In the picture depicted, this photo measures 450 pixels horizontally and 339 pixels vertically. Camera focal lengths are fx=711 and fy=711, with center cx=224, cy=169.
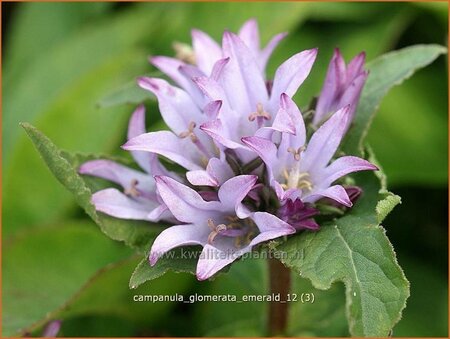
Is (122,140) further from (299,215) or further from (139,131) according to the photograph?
(299,215)

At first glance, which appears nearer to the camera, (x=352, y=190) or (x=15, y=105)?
(x=352, y=190)

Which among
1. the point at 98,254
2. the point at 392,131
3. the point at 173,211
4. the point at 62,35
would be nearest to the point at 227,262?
the point at 173,211

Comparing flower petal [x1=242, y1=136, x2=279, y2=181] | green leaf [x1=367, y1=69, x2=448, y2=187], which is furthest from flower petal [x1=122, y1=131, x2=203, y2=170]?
green leaf [x1=367, y1=69, x2=448, y2=187]

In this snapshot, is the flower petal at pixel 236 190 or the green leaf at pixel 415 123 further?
the green leaf at pixel 415 123

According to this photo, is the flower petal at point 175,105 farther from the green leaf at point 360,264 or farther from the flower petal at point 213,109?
the green leaf at point 360,264

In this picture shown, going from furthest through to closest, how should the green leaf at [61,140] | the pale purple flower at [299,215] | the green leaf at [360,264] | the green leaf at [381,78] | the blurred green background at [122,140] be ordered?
the green leaf at [61,140]
the blurred green background at [122,140]
the green leaf at [381,78]
the pale purple flower at [299,215]
the green leaf at [360,264]

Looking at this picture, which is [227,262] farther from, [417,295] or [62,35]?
[62,35]

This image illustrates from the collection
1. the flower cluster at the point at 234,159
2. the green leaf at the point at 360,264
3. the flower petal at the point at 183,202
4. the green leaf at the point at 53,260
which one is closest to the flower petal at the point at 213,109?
the flower cluster at the point at 234,159
